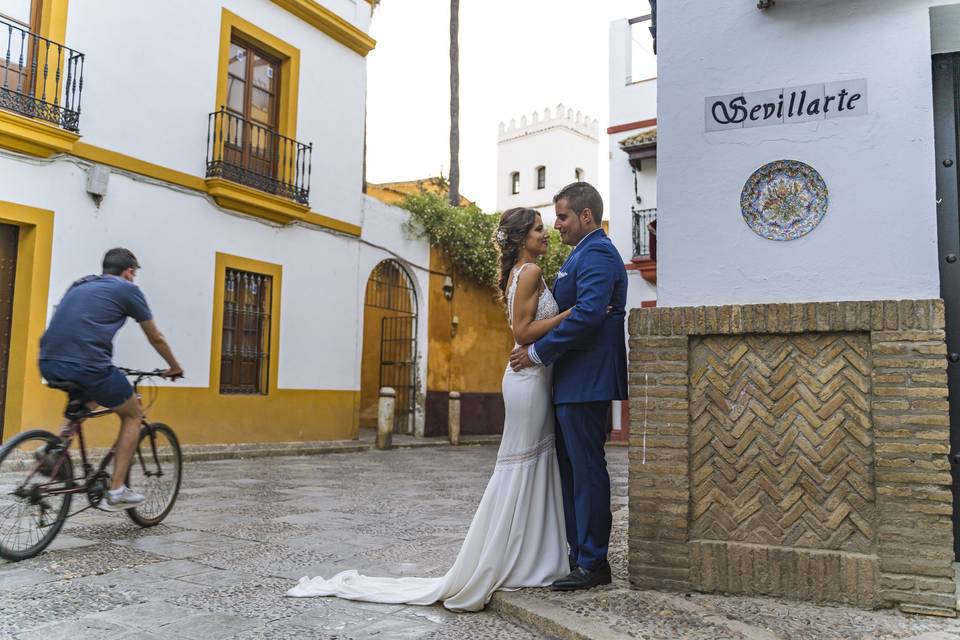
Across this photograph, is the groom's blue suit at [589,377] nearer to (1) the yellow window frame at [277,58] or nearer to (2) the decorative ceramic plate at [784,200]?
(2) the decorative ceramic plate at [784,200]

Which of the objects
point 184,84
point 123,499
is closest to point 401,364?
point 184,84

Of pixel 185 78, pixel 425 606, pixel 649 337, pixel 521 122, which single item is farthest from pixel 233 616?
pixel 521 122

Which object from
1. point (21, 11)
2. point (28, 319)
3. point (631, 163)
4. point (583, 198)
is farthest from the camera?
point (631, 163)

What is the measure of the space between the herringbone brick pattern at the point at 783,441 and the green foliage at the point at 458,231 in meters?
11.7

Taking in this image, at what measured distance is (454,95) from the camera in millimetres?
19375

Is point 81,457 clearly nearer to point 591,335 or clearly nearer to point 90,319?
point 90,319

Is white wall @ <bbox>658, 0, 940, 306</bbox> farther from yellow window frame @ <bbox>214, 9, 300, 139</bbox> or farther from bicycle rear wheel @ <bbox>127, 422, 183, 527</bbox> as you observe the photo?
yellow window frame @ <bbox>214, 9, 300, 139</bbox>

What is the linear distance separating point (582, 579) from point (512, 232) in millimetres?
1616

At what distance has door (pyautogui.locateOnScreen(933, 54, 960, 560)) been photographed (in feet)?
11.7

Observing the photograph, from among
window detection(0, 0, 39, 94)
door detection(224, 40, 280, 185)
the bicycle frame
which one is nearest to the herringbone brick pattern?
the bicycle frame

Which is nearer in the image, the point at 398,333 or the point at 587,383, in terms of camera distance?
the point at 587,383

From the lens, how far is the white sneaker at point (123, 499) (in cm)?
459

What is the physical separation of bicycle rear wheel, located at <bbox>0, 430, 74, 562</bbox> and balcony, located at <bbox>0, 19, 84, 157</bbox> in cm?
549

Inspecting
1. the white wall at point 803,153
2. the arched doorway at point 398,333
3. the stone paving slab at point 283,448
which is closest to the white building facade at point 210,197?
the stone paving slab at point 283,448
